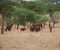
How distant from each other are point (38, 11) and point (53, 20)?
3325 mm

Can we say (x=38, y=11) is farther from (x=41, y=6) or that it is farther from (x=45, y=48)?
(x=45, y=48)

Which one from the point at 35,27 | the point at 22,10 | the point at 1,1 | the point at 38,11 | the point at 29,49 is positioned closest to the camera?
the point at 29,49

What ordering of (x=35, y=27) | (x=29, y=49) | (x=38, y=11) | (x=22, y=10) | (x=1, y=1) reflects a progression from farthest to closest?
(x=38, y=11) → (x=22, y=10) → (x=35, y=27) → (x=1, y=1) → (x=29, y=49)

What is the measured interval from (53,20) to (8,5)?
20.3 metres

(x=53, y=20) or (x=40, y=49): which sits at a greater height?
(x=40, y=49)

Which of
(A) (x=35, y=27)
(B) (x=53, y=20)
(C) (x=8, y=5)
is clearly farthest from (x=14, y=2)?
(B) (x=53, y=20)

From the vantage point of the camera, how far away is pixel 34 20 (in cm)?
3184

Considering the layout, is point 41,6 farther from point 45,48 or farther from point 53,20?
point 45,48

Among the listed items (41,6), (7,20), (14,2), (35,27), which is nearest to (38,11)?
(41,6)

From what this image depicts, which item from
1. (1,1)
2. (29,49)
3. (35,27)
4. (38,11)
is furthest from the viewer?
(38,11)

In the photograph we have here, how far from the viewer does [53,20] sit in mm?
35406

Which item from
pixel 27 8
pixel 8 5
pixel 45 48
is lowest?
pixel 27 8

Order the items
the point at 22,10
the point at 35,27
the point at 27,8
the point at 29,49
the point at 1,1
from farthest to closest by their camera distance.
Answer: the point at 27,8 < the point at 22,10 < the point at 35,27 < the point at 1,1 < the point at 29,49

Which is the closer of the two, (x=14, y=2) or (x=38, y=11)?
(x=14, y=2)
